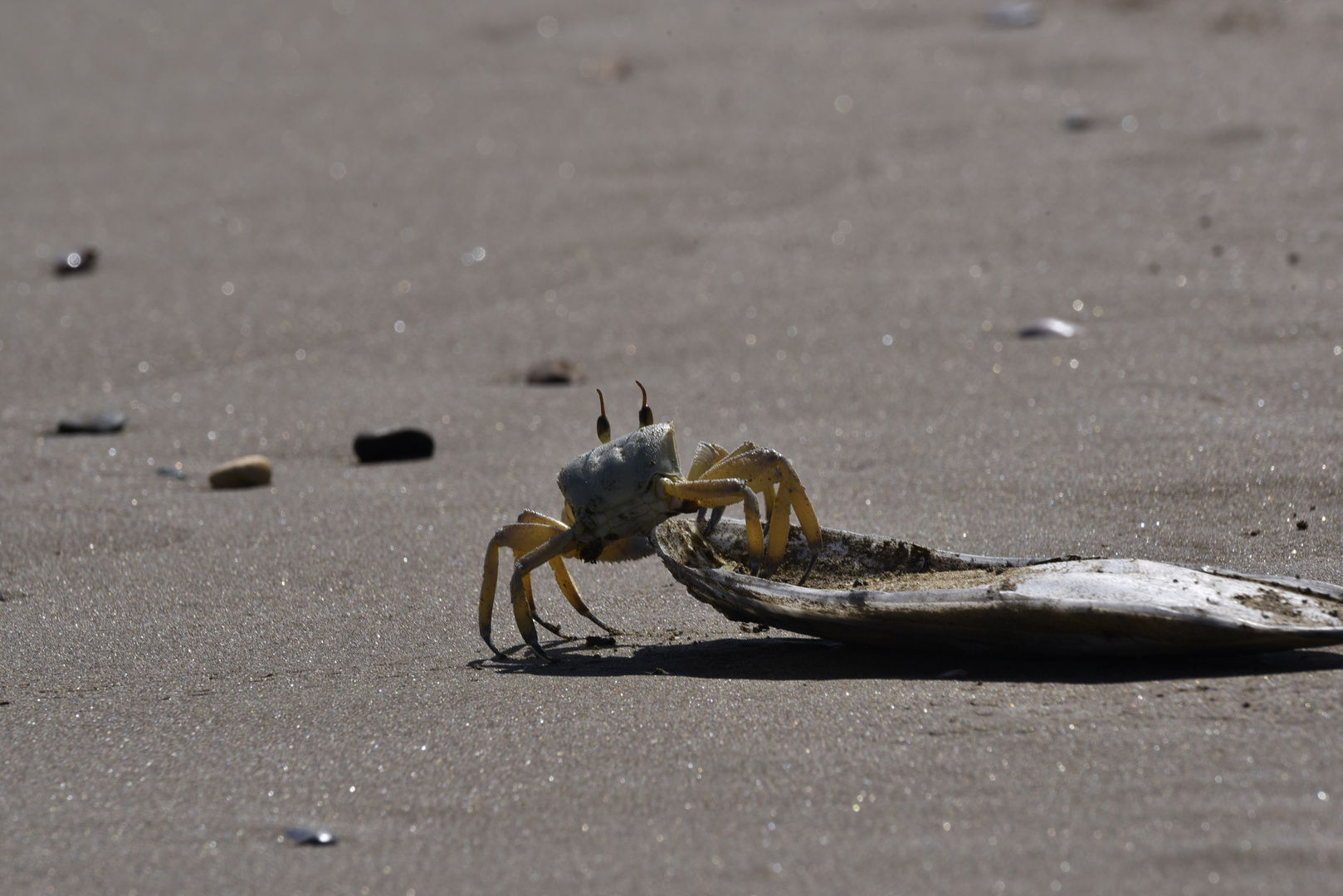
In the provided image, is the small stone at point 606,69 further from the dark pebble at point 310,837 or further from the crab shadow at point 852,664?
the dark pebble at point 310,837

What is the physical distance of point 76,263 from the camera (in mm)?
7094

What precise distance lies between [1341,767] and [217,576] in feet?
10.3

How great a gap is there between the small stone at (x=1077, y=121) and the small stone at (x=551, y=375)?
10.8 ft

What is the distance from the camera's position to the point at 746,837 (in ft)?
8.37

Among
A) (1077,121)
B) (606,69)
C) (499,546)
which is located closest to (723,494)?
(499,546)

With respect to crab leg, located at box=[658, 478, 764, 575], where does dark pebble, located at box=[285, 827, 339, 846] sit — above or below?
below

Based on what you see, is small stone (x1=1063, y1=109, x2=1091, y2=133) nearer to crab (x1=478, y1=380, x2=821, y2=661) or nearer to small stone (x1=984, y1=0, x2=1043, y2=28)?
small stone (x1=984, y1=0, x2=1043, y2=28)

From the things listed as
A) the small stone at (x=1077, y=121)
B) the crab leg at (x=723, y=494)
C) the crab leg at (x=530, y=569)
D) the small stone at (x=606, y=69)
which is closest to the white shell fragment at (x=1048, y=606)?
the crab leg at (x=723, y=494)

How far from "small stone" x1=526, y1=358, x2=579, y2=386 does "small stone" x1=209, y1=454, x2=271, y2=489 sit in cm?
123

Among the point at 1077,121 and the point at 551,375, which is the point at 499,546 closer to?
the point at 551,375

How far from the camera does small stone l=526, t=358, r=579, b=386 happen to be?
232 inches

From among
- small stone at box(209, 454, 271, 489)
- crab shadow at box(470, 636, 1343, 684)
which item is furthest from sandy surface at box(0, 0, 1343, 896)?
small stone at box(209, 454, 271, 489)

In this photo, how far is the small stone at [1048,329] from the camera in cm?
569

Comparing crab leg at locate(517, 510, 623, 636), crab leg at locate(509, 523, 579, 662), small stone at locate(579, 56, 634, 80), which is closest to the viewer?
crab leg at locate(509, 523, 579, 662)
